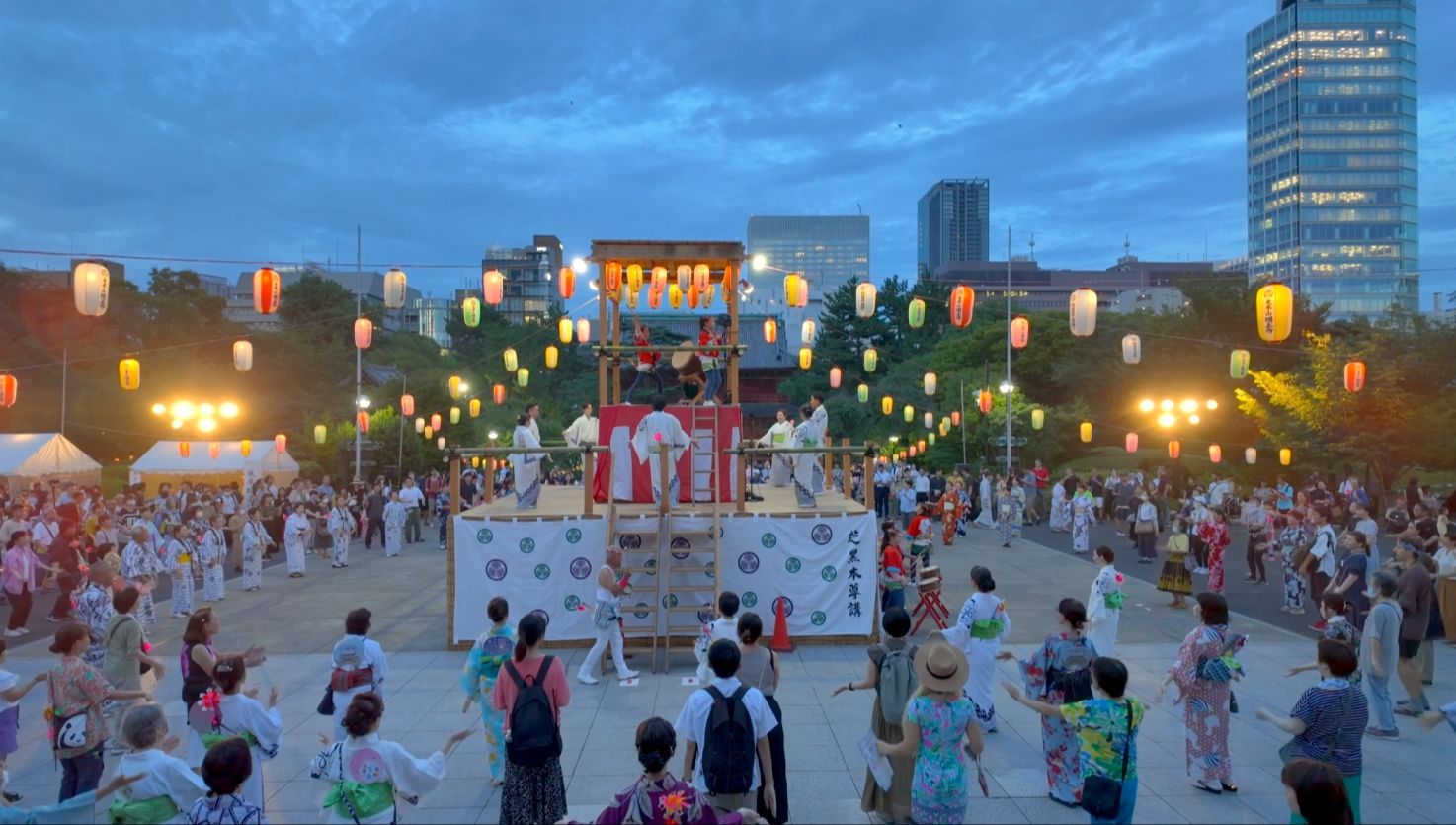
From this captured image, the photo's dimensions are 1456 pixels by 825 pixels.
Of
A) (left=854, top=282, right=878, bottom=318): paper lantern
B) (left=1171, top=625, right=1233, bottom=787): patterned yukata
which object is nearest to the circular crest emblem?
(left=1171, top=625, right=1233, bottom=787): patterned yukata

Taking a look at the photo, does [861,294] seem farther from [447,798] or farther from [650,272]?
[447,798]

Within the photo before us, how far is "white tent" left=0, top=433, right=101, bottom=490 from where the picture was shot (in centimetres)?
2517

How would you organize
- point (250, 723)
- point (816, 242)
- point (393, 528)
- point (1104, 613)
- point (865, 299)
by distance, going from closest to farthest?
point (250, 723) < point (1104, 613) < point (865, 299) < point (393, 528) < point (816, 242)

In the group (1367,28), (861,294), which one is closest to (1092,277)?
(1367,28)

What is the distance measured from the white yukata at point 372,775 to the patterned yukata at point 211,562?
12843mm

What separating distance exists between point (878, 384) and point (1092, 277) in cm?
Answer: 8465

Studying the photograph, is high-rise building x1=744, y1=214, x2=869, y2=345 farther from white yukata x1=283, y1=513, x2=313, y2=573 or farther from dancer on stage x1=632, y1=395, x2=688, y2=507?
dancer on stage x1=632, y1=395, x2=688, y2=507

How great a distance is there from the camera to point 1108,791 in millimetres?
5012

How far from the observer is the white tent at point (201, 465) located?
2767 cm

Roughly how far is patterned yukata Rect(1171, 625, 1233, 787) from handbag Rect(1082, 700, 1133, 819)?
2.10 m

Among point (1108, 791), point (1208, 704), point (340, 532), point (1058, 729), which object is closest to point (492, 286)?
point (340, 532)

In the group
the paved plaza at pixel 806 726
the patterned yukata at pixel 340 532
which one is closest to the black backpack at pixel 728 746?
the paved plaza at pixel 806 726

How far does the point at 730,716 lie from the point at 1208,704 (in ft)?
13.8

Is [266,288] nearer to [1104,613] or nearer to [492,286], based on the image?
[492,286]
